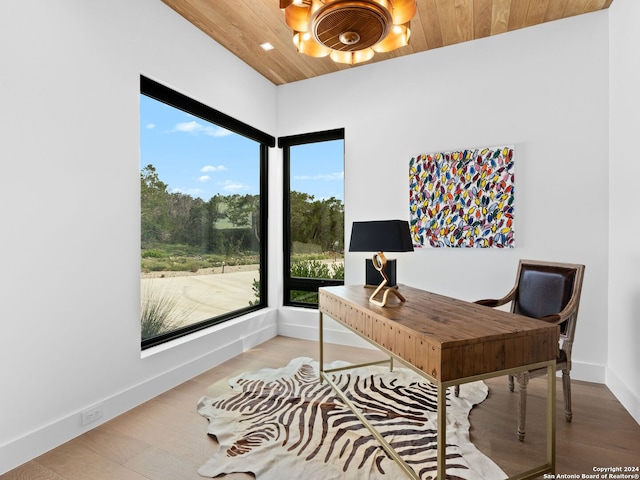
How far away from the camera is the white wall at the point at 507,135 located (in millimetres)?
2830

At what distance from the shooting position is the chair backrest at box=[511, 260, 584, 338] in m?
2.27

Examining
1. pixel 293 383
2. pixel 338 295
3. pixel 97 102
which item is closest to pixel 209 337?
pixel 293 383

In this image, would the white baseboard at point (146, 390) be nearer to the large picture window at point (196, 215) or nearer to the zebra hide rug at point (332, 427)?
the large picture window at point (196, 215)

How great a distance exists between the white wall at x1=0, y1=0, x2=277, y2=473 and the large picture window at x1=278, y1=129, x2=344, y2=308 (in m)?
1.65

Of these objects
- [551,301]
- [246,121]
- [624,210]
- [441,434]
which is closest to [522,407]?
[551,301]

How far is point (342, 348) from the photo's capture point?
3666 mm

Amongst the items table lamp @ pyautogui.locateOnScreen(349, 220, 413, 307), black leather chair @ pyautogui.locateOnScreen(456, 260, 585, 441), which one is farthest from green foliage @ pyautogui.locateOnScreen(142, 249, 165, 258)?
black leather chair @ pyautogui.locateOnScreen(456, 260, 585, 441)

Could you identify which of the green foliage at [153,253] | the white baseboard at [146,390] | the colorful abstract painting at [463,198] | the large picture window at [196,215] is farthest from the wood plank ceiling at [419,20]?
the white baseboard at [146,390]

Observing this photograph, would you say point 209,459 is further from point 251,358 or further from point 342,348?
point 342,348

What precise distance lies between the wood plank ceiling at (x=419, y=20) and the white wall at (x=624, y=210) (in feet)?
1.62

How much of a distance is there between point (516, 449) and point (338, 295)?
1306mm

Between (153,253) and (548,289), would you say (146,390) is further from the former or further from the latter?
(548,289)

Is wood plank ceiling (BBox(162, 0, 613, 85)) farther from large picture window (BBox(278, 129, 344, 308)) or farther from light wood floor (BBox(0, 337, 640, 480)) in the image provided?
light wood floor (BBox(0, 337, 640, 480))

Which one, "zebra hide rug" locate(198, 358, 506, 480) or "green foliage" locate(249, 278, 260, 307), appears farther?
"green foliage" locate(249, 278, 260, 307)
